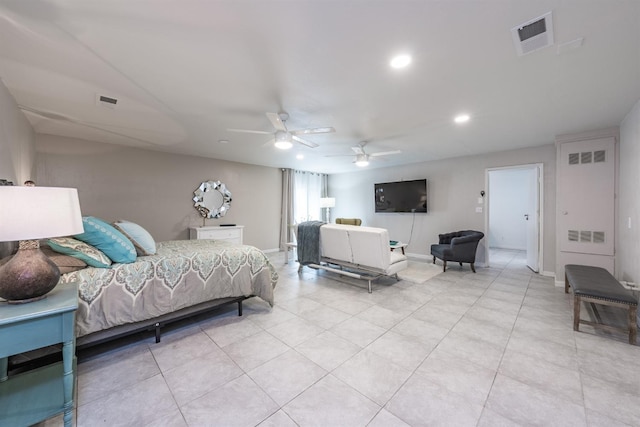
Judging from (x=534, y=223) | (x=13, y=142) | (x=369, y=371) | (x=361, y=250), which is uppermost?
(x=13, y=142)

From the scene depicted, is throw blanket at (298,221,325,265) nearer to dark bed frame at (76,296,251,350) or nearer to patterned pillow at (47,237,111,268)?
dark bed frame at (76,296,251,350)

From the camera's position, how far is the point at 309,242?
14.7 feet

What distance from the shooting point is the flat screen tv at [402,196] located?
243 inches

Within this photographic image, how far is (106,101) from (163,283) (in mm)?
2089

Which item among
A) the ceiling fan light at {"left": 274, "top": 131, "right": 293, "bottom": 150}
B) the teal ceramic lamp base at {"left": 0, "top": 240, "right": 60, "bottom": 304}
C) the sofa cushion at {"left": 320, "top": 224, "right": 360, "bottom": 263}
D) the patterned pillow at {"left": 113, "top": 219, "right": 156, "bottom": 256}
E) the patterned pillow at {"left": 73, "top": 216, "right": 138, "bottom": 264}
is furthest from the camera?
the sofa cushion at {"left": 320, "top": 224, "right": 360, "bottom": 263}

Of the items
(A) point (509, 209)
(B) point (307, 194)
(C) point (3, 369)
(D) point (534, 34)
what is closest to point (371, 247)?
(D) point (534, 34)

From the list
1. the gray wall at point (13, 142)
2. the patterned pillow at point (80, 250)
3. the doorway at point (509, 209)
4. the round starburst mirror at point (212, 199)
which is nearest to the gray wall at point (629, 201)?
the doorway at point (509, 209)

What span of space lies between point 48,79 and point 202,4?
1.93m

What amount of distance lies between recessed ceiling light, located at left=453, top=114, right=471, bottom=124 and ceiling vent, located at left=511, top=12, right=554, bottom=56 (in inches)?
54.4

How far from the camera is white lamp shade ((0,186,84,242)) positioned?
4.02 feet

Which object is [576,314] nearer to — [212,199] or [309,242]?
[309,242]

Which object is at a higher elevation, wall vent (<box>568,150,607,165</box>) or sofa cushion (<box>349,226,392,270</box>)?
wall vent (<box>568,150,607,165</box>)

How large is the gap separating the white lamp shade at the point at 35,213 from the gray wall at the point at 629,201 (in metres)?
5.16

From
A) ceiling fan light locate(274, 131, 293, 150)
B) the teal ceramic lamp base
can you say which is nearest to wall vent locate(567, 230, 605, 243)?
ceiling fan light locate(274, 131, 293, 150)
